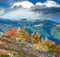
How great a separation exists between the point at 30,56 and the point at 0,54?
27.1 feet

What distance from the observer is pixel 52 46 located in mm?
160500

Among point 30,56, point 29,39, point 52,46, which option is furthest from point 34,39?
point 30,56

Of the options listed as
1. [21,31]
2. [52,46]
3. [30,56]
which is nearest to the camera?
[30,56]

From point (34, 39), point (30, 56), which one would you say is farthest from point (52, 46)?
point (30, 56)

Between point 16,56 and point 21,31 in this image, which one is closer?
point 16,56

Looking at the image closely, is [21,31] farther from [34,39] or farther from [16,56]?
[16,56]

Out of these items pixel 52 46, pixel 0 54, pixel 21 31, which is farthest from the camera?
Result: pixel 21 31

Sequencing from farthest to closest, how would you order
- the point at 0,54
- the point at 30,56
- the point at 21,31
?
the point at 21,31 < the point at 30,56 < the point at 0,54

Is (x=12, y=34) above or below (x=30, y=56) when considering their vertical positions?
below

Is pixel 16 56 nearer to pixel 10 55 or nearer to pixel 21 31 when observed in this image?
pixel 10 55

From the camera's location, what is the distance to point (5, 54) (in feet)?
115

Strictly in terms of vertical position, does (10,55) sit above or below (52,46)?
above

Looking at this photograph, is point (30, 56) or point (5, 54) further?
point (30, 56)

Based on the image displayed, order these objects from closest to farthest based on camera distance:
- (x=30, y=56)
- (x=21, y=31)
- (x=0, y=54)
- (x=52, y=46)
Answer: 1. (x=0, y=54)
2. (x=30, y=56)
3. (x=52, y=46)
4. (x=21, y=31)
